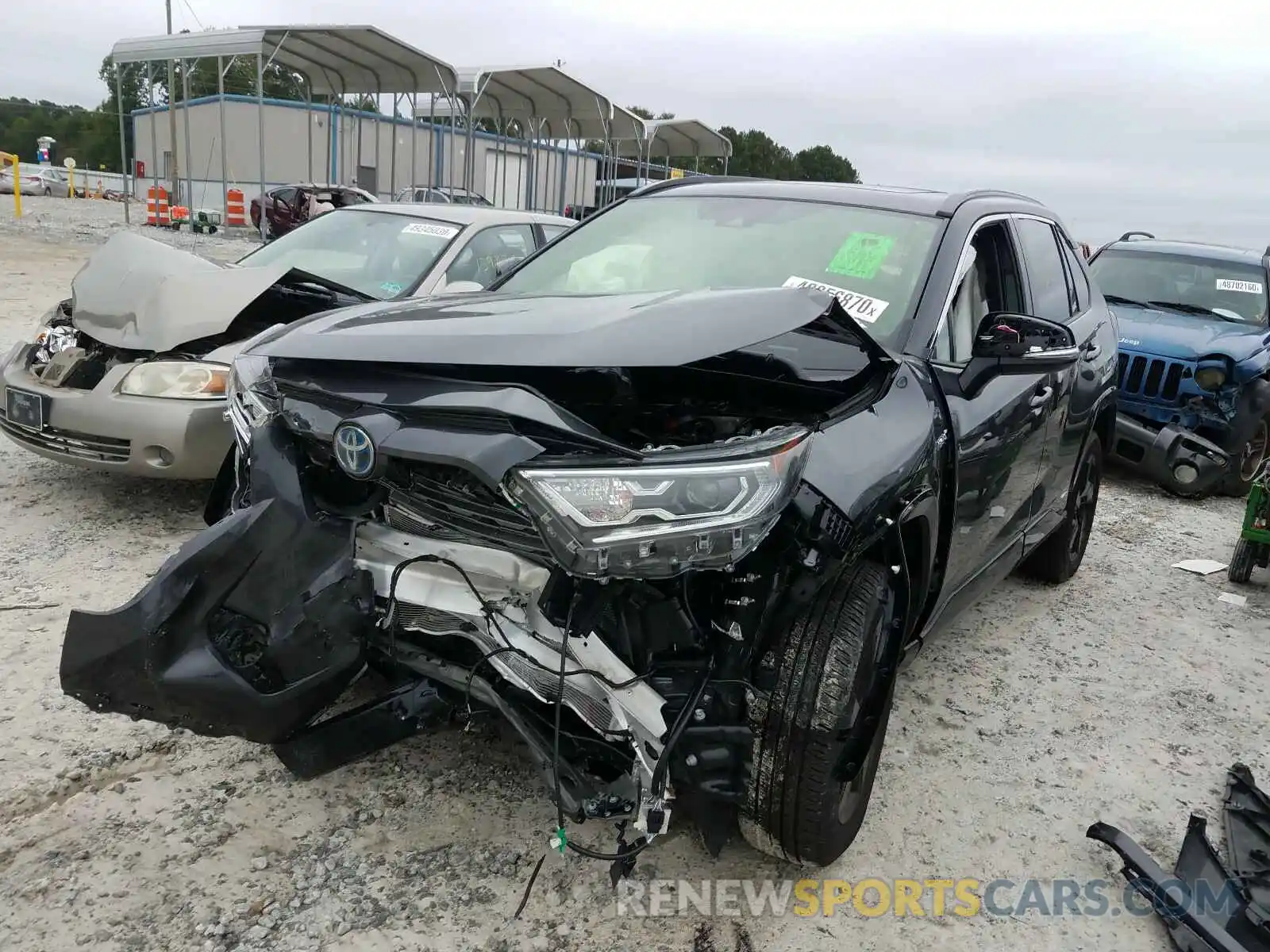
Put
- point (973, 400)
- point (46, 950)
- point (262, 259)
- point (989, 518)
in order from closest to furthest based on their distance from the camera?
1. point (46, 950)
2. point (973, 400)
3. point (989, 518)
4. point (262, 259)

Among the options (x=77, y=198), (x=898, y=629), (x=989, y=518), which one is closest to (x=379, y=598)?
(x=898, y=629)

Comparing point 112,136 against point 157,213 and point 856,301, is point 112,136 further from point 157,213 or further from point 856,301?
point 856,301

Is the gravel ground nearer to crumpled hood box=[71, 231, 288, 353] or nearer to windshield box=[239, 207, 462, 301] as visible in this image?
crumpled hood box=[71, 231, 288, 353]

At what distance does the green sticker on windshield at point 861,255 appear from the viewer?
3.09 metres

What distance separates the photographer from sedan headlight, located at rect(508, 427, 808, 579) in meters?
1.82

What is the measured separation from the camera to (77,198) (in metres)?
37.1

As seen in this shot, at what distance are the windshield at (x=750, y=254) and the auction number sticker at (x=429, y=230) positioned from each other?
2274 mm

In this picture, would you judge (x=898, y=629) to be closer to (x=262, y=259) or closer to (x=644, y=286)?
(x=644, y=286)

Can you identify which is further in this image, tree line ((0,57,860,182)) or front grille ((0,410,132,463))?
tree line ((0,57,860,182))

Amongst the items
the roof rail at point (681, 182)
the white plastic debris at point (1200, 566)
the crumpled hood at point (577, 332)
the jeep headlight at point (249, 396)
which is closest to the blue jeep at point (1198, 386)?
the white plastic debris at point (1200, 566)

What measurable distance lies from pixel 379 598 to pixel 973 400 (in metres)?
1.84

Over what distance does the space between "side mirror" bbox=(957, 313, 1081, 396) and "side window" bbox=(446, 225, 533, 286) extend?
3.38m

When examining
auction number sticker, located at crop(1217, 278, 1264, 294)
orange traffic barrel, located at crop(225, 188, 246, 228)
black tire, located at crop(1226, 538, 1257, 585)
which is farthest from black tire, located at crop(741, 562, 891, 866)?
orange traffic barrel, located at crop(225, 188, 246, 228)

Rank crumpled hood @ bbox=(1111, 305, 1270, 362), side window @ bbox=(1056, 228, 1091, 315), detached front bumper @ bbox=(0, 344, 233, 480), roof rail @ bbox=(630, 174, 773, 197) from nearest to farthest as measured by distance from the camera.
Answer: roof rail @ bbox=(630, 174, 773, 197) < detached front bumper @ bbox=(0, 344, 233, 480) < side window @ bbox=(1056, 228, 1091, 315) < crumpled hood @ bbox=(1111, 305, 1270, 362)
